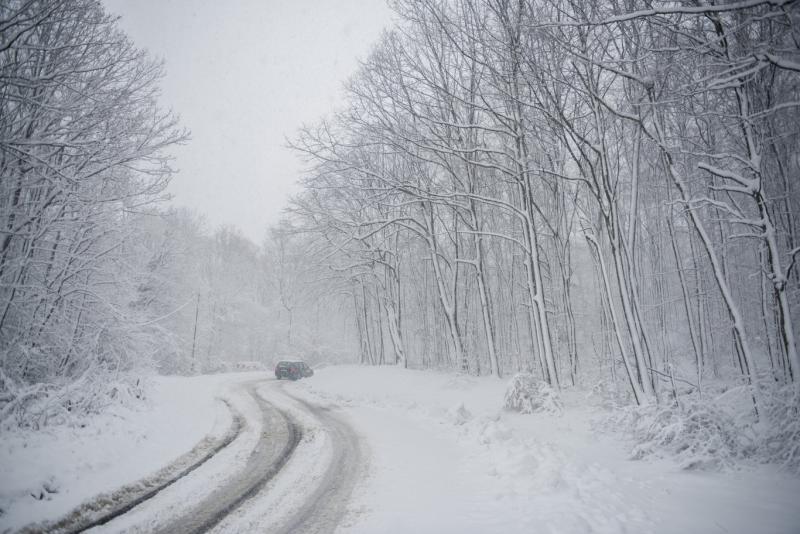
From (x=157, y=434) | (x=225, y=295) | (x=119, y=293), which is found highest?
(x=225, y=295)

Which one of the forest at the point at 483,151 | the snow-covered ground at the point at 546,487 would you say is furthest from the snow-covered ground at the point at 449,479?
the forest at the point at 483,151

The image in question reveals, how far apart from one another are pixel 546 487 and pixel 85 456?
24.5ft

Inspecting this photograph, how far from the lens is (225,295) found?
1608 inches

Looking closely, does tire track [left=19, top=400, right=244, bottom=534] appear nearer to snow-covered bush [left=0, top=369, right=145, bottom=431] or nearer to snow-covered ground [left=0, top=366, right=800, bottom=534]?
snow-covered ground [left=0, top=366, right=800, bottom=534]

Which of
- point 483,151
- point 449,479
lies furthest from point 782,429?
point 483,151

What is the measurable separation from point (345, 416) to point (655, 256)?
1901cm

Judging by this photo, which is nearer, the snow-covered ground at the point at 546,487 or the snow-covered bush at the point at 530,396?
the snow-covered ground at the point at 546,487

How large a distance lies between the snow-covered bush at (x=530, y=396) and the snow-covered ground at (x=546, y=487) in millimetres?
410

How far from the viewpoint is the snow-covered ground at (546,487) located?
393cm

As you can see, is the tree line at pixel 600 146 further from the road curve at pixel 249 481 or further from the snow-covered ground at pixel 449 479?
the road curve at pixel 249 481

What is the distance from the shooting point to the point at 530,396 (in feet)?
32.0

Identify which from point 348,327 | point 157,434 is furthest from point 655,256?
point 348,327

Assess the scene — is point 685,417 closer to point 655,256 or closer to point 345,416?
point 345,416

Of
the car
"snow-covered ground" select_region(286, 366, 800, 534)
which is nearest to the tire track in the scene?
"snow-covered ground" select_region(286, 366, 800, 534)
